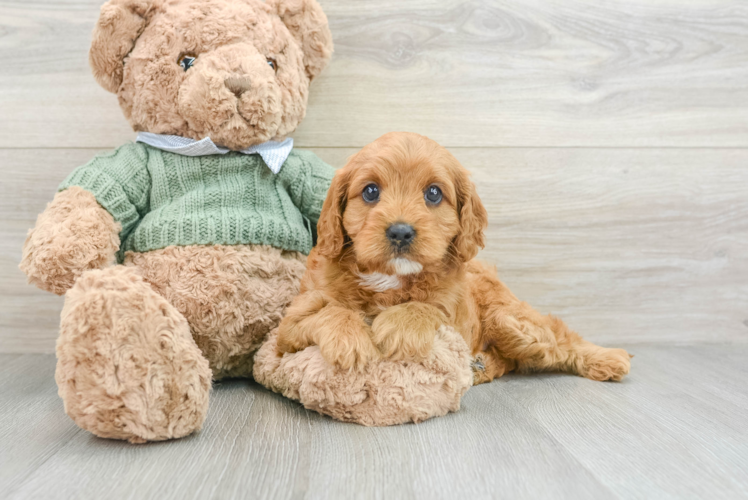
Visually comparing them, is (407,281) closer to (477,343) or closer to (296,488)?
(477,343)

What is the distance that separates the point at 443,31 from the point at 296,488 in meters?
1.62

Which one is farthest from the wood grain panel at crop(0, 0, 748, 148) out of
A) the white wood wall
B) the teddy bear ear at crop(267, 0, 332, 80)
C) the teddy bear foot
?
the teddy bear foot

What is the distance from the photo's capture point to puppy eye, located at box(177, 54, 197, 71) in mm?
1482

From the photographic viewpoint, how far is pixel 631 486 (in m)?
1.00

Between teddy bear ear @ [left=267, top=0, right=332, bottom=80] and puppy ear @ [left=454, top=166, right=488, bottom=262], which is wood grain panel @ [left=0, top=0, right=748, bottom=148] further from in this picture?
puppy ear @ [left=454, top=166, right=488, bottom=262]

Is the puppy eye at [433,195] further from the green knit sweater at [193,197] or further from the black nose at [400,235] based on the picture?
the green knit sweater at [193,197]

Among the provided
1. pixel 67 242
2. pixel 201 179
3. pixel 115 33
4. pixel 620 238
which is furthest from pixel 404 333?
pixel 620 238

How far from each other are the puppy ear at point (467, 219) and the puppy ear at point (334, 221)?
0.91 ft

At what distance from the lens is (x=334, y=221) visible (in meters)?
1.31

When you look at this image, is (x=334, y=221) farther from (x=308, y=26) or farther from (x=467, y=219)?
(x=308, y=26)

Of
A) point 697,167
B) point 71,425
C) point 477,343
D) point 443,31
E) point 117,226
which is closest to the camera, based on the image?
point 71,425

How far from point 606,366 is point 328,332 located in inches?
37.1

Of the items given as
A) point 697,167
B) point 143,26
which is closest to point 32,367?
point 143,26

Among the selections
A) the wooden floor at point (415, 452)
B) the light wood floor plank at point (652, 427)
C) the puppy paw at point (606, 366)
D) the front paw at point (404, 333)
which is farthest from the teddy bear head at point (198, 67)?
the puppy paw at point (606, 366)
